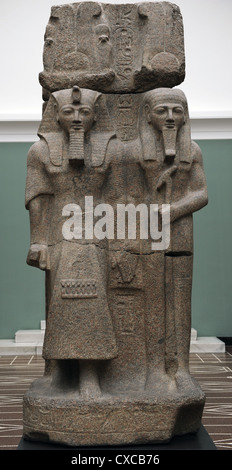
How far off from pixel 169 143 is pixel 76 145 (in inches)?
21.2

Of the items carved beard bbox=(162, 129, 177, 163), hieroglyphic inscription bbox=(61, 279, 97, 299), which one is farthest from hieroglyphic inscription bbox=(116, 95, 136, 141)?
hieroglyphic inscription bbox=(61, 279, 97, 299)

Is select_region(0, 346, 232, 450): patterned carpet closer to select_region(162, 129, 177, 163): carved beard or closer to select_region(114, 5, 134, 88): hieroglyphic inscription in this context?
select_region(162, 129, 177, 163): carved beard

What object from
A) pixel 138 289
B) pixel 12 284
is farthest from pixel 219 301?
pixel 138 289

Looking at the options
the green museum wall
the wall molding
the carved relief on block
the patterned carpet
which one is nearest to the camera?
the carved relief on block

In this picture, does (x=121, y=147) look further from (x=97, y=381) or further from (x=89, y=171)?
(x=97, y=381)

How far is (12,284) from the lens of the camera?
7.39 meters

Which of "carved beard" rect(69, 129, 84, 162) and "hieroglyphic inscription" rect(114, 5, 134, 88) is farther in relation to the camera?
"hieroglyphic inscription" rect(114, 5, 134, 88)

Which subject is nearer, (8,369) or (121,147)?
(121,147)

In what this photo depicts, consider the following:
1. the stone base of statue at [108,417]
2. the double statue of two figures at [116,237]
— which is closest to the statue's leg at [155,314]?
the double statue of two figures at [116,237]

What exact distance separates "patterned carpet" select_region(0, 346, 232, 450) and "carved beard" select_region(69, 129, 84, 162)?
1728 millimetres

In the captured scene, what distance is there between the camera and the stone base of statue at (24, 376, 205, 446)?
313 cm

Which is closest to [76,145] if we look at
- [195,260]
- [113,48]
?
[113,48]

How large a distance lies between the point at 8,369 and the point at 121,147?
3.38 metres

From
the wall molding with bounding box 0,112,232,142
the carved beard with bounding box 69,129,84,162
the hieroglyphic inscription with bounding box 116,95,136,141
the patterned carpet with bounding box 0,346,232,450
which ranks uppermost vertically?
the wall molding with bounding box 0,112,232,142
